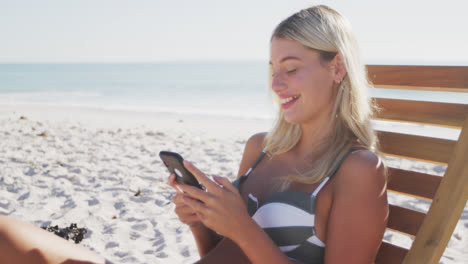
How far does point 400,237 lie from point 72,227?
2685 mm

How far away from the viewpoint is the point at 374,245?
62.9 inches

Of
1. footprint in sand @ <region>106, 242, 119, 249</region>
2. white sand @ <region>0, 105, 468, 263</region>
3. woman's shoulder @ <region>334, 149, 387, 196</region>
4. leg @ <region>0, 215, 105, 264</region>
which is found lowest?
white sand @ <region>0, 105, 468, 263</region>

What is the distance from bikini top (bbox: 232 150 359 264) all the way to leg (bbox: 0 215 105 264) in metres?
0.77

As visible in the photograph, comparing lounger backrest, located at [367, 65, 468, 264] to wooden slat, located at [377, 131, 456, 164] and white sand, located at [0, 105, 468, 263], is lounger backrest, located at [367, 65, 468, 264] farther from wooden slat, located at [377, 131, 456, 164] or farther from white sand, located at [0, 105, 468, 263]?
white sand, located at [0, 105, 468, 263]

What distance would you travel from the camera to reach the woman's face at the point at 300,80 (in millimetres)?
1839

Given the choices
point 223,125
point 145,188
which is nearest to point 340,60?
point 145,188

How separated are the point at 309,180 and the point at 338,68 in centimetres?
48

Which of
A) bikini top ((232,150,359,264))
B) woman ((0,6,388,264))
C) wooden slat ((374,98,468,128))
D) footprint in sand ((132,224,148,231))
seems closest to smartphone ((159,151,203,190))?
woman ((0,6,388,264))

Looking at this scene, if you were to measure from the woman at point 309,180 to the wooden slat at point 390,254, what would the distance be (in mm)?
422

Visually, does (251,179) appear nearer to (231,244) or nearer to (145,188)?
(231,244)

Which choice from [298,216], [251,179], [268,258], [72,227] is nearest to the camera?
[268,258]

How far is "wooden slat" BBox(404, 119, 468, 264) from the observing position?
154cm

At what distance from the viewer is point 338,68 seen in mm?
A: 1858

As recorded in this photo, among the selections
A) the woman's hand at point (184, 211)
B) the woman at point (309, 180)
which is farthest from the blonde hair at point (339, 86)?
the woman's hand at point (184, 211)
